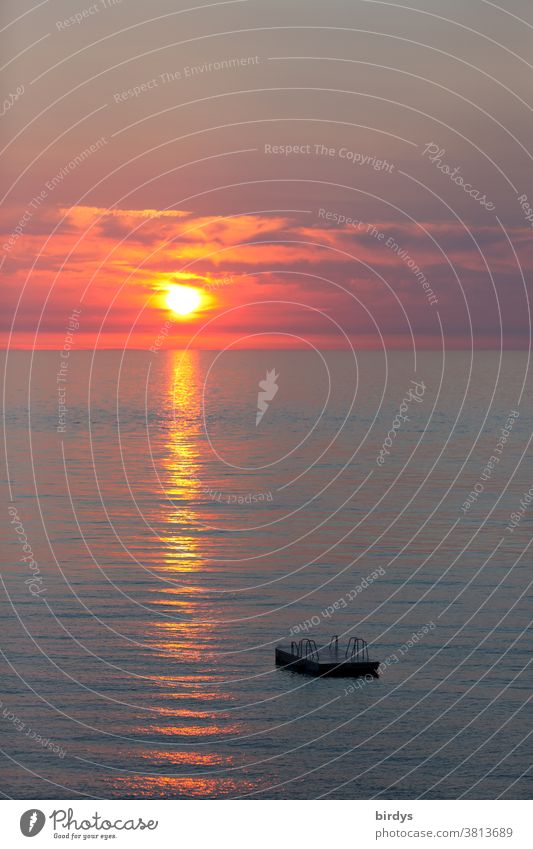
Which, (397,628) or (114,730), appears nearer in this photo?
(114,730)

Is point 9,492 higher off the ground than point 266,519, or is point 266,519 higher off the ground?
point 9,492

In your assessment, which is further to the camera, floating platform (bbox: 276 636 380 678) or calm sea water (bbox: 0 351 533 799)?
floating platform (bbox: 276 636 380 678)

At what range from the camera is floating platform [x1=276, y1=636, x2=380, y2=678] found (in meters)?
74.2

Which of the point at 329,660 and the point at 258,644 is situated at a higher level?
the point at 258,644

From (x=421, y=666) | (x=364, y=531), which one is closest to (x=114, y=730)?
(x=421, y=666)

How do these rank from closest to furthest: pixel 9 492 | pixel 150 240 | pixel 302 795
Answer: pixel 302 795 → pixel 150 240 → pixel 9 492

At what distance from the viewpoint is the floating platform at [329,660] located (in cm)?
7425

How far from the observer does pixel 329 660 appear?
76062 mm

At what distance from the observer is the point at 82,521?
5177 inches

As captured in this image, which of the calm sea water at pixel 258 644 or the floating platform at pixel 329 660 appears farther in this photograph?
the floating platform at pixel 329 660

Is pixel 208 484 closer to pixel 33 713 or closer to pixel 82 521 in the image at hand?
pixel 82 521

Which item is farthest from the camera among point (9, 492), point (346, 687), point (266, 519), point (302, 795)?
point (9, 492)

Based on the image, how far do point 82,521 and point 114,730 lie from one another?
231 ft

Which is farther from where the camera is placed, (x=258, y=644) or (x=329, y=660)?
(x=258, y=644)
